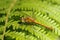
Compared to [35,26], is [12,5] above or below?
above

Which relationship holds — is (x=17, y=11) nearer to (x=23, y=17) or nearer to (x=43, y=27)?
(x=23, y=17)

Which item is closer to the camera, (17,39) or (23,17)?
(17,39)

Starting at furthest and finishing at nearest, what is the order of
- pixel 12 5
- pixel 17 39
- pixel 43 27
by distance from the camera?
pixel 12 5 → pixel 43 27 → pixel 17 39

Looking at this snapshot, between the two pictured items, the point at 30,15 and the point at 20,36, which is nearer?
the point at 20,36

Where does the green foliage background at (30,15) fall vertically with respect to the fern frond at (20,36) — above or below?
above

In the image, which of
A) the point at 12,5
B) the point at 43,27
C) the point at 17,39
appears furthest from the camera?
the point at 12,5

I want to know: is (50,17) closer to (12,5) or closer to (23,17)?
(23,17)

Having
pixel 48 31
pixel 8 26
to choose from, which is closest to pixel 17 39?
pixel 8 26

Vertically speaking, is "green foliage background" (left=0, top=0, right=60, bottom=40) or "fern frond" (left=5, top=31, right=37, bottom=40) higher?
"green foliage background" (left=0, top=0, right=60, bottom=40)
